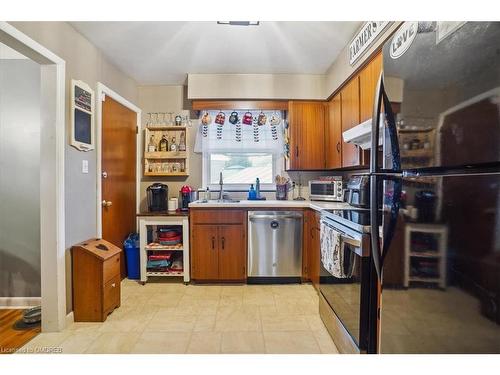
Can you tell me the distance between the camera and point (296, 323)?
2199 mm

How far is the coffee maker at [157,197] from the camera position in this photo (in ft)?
10.9

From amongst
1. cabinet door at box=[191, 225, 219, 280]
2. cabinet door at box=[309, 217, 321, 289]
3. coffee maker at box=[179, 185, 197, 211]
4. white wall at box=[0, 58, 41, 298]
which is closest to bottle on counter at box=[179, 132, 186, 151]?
coffee maker at box=[179, 185, 197, 211]

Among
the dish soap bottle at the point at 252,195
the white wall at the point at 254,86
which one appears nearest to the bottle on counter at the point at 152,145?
the white wall at the point at 254,86

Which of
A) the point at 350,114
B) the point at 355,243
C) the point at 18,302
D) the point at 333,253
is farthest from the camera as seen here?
the point at 350,114

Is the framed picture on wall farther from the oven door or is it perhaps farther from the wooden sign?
the wooden sign

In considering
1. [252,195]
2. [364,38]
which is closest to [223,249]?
[252,195]

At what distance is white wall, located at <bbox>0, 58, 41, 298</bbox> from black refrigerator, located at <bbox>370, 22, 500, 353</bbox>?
2.86 m

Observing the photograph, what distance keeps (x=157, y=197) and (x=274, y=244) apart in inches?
59.9

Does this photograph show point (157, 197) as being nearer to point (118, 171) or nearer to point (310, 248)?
point (118, 171)

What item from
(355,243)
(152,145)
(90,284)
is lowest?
(90,284)

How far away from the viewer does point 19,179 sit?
8.14ft
